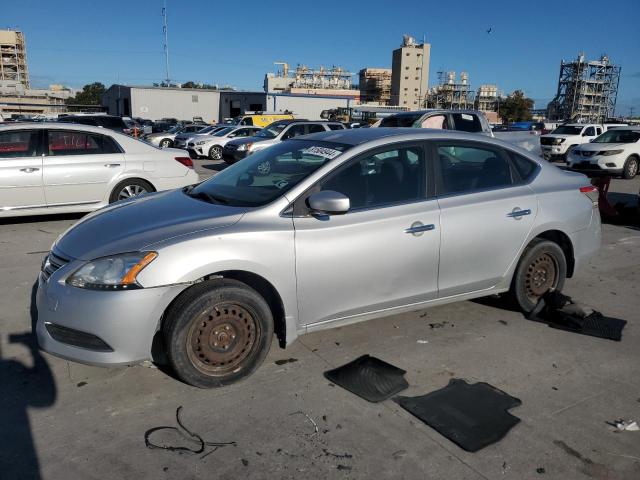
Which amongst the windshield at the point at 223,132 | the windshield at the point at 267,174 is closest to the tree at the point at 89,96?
the windshield at the point at 223,132

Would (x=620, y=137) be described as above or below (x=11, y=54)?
below

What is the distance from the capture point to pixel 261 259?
328 centimetres

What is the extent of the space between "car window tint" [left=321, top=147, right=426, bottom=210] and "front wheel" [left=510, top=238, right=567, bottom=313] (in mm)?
1269

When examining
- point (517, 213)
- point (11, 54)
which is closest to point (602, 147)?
point (517, 213)

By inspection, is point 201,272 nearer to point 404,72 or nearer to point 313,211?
point 313,211

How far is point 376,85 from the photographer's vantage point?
161m

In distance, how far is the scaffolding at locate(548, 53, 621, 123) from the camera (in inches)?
4756

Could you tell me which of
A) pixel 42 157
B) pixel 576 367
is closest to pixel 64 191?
pixel 42 157

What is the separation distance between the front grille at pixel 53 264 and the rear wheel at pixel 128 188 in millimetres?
4796

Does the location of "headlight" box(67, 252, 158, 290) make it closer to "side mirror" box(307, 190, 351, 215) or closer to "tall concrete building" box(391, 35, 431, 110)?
"side mirror" box(307, 190, 351, 215)

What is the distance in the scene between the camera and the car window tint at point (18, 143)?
7512 mm

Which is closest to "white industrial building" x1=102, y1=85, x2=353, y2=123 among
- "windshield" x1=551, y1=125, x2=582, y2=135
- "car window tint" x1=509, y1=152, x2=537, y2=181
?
"windshield" x1=551, y1=125, x2=582, y2=135

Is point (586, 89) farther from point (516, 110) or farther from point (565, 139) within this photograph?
point (565, 139)

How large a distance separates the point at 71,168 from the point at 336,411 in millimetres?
6463
